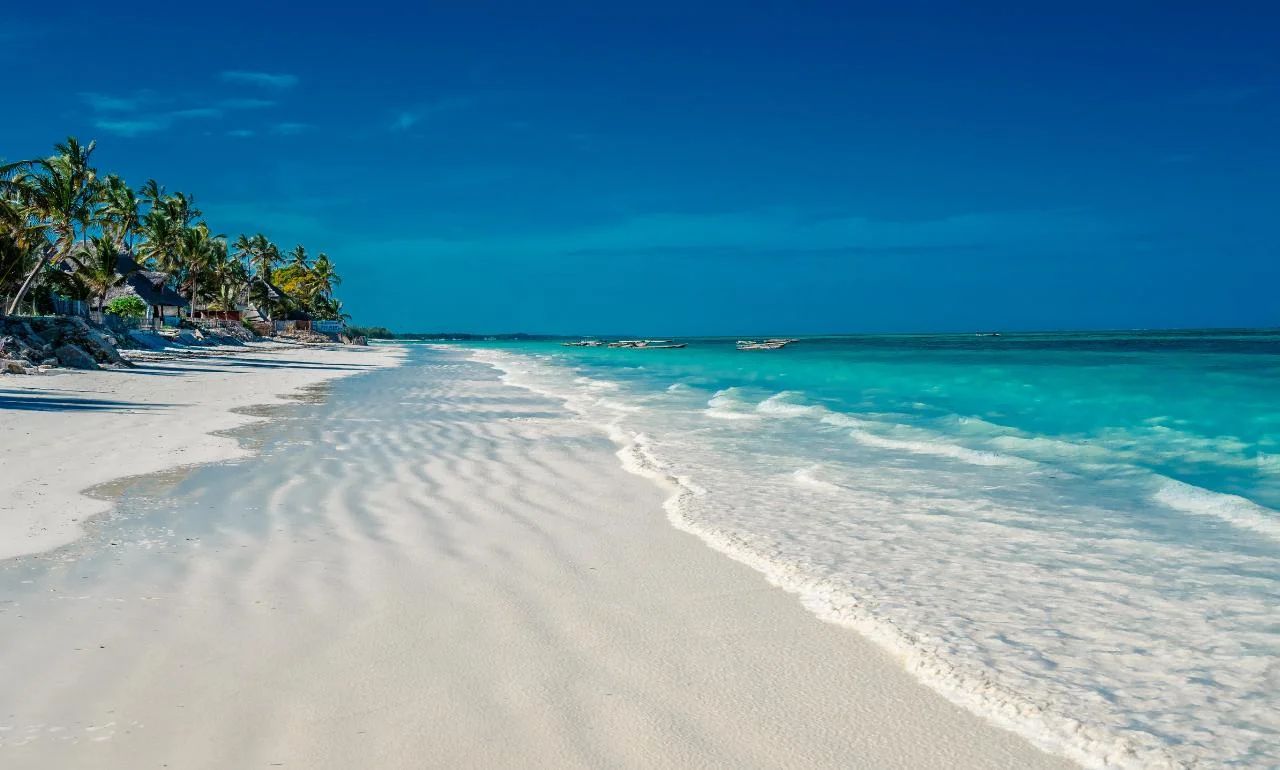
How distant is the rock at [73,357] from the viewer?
2614cm

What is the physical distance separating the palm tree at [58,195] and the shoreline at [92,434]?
14.4 m

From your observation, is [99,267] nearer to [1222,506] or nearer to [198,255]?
[198,255]

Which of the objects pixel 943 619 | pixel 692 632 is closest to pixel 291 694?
pixel 692 632

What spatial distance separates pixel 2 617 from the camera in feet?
15.0

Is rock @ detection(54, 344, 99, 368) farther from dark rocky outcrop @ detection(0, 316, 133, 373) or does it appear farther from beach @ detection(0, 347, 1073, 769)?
beach @ detection(0, 347, 1073, 769)

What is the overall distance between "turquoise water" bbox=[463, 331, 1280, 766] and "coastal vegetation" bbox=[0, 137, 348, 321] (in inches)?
1210

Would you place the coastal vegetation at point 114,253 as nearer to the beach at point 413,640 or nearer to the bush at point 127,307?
the bush at point 127,307

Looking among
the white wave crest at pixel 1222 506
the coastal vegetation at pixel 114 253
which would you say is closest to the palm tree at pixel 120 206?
the coastal vegetation at pixel 114 253

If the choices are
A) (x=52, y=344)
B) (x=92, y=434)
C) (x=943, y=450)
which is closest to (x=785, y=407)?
(x=943, y=450)

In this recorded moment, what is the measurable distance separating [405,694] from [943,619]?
3039 millimetres

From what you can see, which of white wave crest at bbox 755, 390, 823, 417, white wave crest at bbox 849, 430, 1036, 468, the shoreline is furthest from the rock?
white wave crest at bbox 849, 430, 1036, 468

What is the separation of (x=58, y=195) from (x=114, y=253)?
1327cm

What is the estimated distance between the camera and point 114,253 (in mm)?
48250

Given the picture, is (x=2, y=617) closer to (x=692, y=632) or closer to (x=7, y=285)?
(x=692, y=632)
